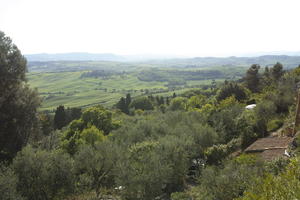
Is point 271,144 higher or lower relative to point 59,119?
higher

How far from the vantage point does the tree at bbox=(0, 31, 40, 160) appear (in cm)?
2136

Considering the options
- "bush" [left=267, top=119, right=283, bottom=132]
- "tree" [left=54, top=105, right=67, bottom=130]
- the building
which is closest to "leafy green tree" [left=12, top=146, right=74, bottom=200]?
the building

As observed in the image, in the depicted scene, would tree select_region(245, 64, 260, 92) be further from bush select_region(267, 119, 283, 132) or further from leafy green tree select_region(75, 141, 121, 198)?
leafy green tree select_region(75, 141, 121, 198)

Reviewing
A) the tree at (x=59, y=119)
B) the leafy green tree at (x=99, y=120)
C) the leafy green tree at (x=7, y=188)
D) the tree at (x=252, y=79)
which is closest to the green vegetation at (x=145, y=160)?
the leafy green tree at (x=7, y=188)

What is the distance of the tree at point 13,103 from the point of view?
2136 cm

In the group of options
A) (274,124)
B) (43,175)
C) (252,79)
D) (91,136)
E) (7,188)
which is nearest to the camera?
(7,188)

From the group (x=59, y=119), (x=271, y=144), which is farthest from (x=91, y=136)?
(x=59, y=119)

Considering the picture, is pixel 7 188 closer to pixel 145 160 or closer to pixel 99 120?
pixel 145 160

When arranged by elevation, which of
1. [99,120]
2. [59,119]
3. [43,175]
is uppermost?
[43,175]

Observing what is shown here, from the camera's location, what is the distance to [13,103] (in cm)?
2153

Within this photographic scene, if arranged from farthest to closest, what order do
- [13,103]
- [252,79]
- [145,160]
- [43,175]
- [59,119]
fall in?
[252,79] < [59,119] < [13,103] < [145,160] < [43,175]

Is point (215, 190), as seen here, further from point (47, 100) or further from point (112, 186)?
point (47, 100)

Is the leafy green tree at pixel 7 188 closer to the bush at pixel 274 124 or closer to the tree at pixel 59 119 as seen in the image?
the bush at pixel 274 124

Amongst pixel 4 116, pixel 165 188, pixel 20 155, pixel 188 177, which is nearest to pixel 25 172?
pixel 20 155
